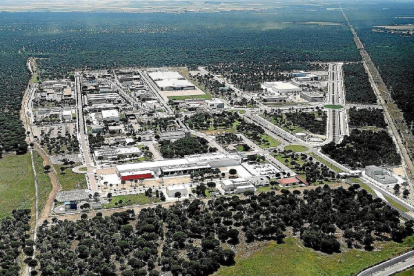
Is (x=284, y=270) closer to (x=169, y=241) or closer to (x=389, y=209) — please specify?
(x=169, y=241)

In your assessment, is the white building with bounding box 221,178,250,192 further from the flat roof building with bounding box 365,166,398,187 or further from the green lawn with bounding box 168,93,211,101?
the green lawn with bounding box 168,93,211,101

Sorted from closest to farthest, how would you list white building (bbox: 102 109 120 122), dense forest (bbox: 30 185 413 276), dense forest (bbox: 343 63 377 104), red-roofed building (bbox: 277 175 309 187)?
dense forest (bbox: 30 185 413 276) → red-roofed building (bbox: 277 175 309 187) → white building (bbox: 102 109 120 122) → dense forest (bbox: 343 63 377 104)

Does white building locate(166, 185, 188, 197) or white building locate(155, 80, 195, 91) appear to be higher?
white building locate(166, 185, 188, 197)

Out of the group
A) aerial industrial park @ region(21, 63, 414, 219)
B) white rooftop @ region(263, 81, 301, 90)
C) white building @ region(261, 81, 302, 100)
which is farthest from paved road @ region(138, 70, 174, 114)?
white rooftop @ region(263, 81, 301, 90)

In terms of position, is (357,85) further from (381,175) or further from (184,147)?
(184,147)

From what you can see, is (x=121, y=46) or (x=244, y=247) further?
(x=121, y=46)

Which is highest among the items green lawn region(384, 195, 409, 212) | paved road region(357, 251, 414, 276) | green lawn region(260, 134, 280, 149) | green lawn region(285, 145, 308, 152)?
paved road region(357, 251, 414, 276)

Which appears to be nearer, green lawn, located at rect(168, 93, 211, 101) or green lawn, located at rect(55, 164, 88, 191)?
green lawn, located at rect(55, 164, 88, 191)

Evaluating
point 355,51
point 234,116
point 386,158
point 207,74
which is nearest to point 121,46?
point 207,74
